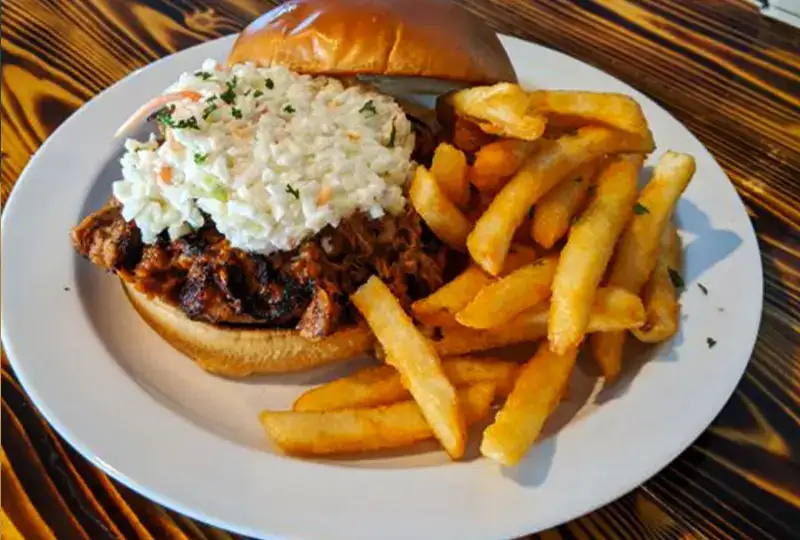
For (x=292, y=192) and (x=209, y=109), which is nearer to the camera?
(x=292, y=192)

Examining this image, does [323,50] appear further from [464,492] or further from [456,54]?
[464,492]

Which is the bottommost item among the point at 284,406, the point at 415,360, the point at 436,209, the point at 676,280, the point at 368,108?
the point at 284,406

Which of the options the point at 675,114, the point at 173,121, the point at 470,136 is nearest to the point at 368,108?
the point at 470,136

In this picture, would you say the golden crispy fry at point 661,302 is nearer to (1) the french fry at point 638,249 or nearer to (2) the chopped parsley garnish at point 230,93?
(1) the french fry at point 638,249

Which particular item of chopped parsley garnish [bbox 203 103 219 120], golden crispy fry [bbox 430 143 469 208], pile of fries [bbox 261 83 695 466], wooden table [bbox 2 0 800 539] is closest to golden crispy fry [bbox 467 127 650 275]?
pile of fries [bbox 261 83 695 466]

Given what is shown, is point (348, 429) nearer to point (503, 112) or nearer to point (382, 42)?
point (503, 112)

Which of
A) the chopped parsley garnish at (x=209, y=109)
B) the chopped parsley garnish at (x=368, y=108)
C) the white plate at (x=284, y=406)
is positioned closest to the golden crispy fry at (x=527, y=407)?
the white plate at (x=284, y=406)
